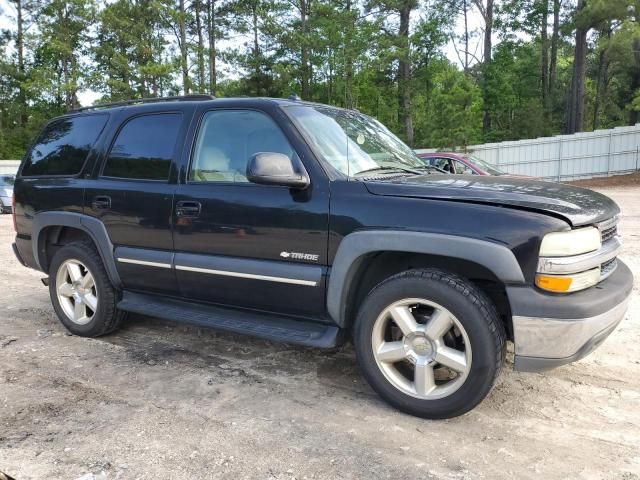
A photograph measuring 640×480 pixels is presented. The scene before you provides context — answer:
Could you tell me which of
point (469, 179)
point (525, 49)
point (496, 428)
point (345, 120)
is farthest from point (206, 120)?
point (525, 49)

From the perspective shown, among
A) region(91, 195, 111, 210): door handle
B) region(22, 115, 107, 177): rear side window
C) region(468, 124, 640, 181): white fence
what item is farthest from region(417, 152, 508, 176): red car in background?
region(468, 124, 640, 181): white fence

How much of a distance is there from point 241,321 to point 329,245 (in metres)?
0.92

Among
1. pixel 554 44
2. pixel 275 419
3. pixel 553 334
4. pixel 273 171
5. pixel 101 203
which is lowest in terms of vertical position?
pixel 275 419

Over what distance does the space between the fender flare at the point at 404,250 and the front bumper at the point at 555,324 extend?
0.49 ft

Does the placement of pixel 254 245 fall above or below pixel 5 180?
below

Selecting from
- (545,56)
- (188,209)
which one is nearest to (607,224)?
(188,209)

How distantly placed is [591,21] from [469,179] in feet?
82.5

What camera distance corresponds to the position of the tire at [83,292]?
4418 millimetres

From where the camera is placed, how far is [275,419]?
3088 millimetres

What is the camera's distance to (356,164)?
3488 mm

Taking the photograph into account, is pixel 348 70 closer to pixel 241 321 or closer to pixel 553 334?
pixel 241 321

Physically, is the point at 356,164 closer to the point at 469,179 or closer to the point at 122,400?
the point at 469,179

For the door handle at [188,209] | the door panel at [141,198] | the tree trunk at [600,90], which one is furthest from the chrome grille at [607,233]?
the tree trunk at [600,90]

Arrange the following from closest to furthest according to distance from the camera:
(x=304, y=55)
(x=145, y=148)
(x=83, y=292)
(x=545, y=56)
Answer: (x=145, y=148)
(x=83, y=292)
(x=304, y=55)
(x=545, y=56)
